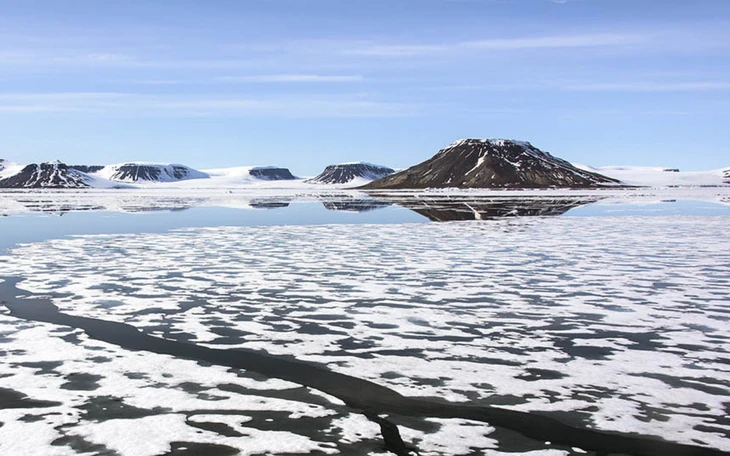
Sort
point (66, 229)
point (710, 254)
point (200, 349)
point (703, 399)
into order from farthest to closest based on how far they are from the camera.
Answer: point (66, 229) → point (710, 254) → point (200, 349) → point (703, 399)

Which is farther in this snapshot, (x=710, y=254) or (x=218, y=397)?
(x=710, y=254)

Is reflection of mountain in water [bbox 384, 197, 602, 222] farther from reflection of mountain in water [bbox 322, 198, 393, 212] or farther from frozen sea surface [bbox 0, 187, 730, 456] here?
frozen sea surface [bbox 0, 187, 730, 456]

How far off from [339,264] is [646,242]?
13.1 metres

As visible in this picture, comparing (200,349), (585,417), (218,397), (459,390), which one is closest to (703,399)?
(585,417)

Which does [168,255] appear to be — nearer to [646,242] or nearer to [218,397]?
[218,397]

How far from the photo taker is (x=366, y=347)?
959cm

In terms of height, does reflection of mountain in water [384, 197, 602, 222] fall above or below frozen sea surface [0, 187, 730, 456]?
above

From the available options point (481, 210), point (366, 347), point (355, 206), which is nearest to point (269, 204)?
point (355, 206)

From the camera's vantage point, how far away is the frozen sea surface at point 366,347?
6.45 m

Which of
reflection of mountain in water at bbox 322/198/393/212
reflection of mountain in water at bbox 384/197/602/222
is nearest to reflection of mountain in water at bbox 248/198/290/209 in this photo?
reflection of mountain in water at bbox 322/198/393/212

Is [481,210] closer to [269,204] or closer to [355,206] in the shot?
[355,206]

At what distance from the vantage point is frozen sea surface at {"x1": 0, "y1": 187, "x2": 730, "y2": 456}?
645cm

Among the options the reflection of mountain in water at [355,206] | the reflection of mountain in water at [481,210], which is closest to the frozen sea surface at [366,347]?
the reflection of mountain in water at [481,210]

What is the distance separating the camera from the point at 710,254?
67.1ft
